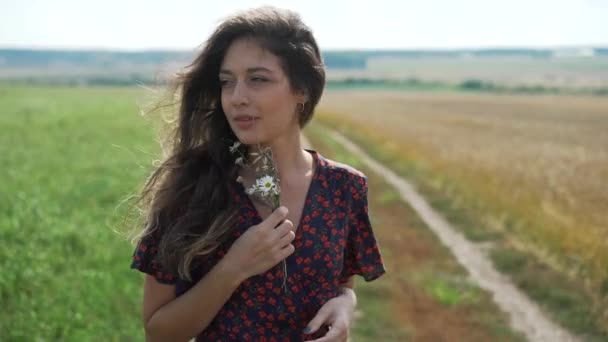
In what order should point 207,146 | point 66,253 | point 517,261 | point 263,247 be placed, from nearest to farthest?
point 263,247 → point 207,146 → point 66,253 → point 517,261

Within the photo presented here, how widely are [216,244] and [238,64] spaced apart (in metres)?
0.61

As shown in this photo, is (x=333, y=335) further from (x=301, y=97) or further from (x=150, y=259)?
(x=301, y=97)

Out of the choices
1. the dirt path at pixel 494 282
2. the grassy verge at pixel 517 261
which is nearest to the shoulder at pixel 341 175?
the dirt path at pixel 494 282

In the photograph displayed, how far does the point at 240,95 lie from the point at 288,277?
0.63 meters

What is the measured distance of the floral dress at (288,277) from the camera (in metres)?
2.21

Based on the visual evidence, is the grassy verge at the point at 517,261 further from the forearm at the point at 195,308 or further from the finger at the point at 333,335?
the forearm at the point at 195,308

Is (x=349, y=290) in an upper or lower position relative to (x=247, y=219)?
lower

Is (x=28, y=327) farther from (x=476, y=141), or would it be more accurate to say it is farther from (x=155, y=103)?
(x=476, y=141)

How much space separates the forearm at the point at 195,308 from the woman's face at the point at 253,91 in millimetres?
480

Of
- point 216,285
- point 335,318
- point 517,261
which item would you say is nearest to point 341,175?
point 335,318

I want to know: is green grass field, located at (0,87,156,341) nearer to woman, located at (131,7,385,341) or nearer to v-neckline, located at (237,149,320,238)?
woman, located at (131,7,385,341)

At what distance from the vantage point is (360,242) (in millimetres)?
2559

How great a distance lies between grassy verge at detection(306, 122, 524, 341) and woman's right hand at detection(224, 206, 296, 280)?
407 centimetres

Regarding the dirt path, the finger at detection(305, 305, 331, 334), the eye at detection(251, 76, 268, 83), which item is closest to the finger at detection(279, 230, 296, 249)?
the finger at detection(305, 305, 331, 334)
